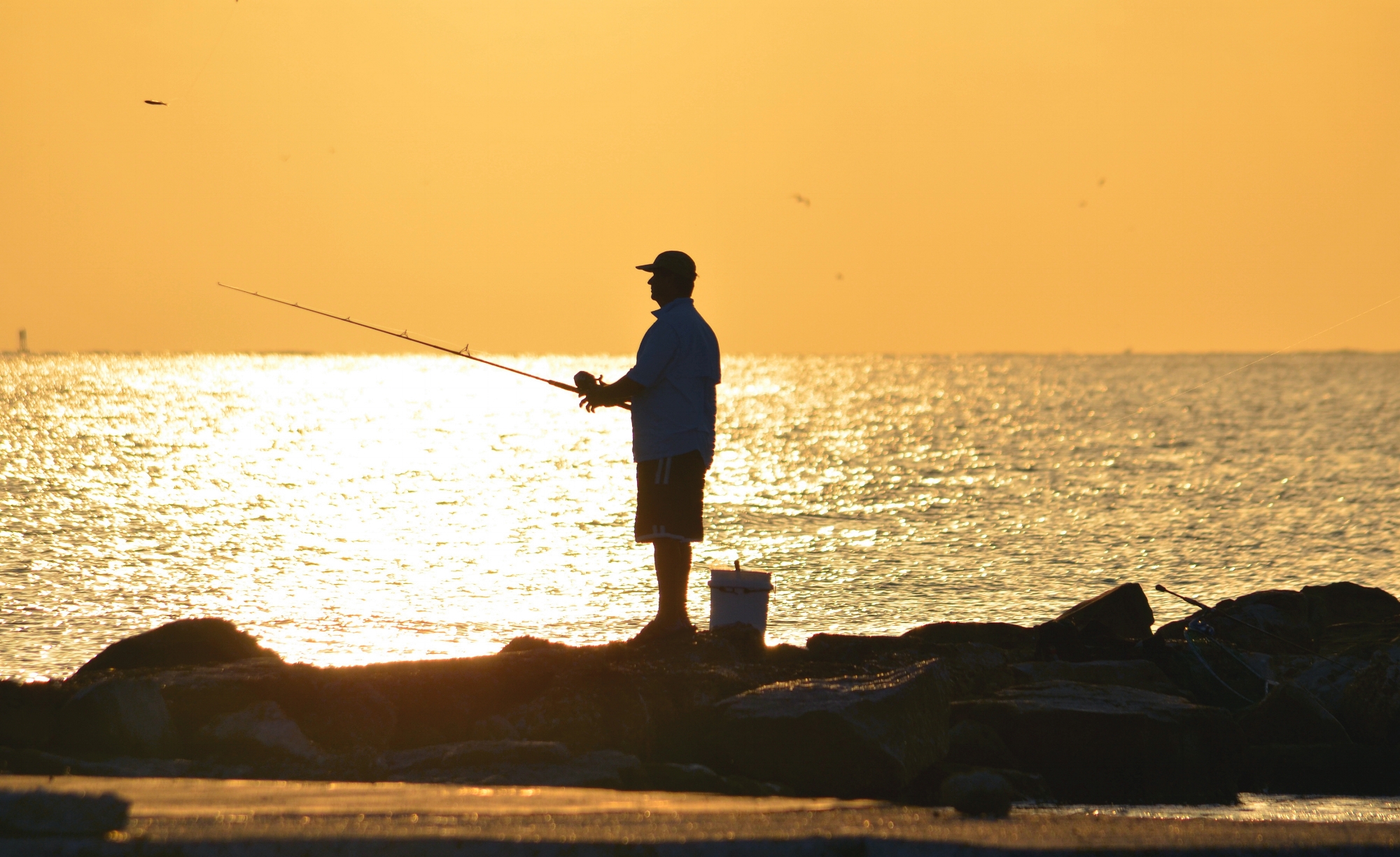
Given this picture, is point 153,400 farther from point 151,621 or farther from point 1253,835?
point 1253,835

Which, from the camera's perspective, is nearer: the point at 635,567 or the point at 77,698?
the point at 77,698

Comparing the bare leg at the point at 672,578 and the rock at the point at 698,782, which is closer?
the rock at the point at 698,782

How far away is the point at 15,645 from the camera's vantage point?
10422 mm

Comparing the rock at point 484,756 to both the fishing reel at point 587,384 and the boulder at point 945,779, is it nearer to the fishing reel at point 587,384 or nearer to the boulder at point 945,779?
the boulder at point 945,779

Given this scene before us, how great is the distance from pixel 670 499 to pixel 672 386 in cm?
52

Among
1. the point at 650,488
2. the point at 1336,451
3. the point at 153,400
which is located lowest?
the point at 650,488

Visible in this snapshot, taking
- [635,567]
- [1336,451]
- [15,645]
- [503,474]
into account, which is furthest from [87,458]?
[1336,451]

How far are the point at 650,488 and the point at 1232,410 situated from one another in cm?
7031

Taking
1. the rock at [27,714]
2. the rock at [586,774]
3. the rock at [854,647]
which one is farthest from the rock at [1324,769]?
the rock at [27,714]

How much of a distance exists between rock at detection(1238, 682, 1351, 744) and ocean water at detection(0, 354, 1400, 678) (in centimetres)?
486

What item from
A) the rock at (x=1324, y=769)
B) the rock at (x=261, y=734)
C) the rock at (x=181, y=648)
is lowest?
the rock at (x=1324, y=769)

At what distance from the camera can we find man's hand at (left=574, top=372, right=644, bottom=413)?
253 inches

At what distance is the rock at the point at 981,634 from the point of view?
8164mm

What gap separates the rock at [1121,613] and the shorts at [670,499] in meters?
3.09
